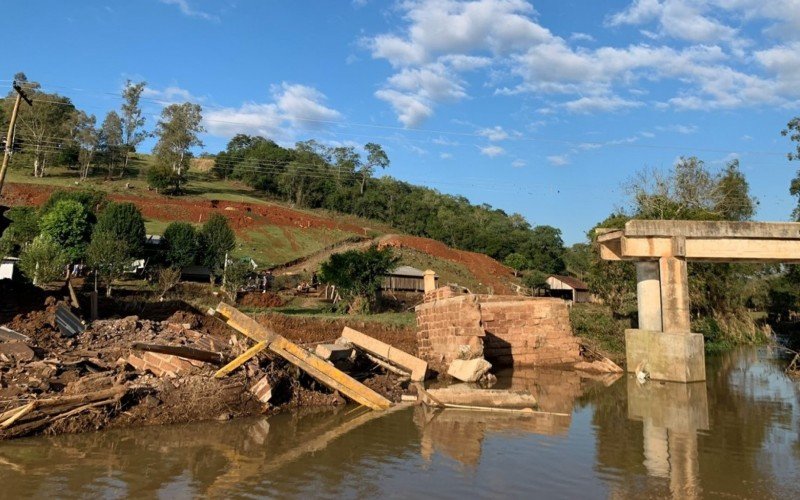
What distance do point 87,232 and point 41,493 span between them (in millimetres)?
39981

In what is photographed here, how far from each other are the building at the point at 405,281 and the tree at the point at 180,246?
641 inches

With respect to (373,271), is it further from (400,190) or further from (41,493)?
(400,190)

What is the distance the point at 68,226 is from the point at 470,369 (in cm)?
3535

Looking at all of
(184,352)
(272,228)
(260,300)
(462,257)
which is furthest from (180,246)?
(184,352)

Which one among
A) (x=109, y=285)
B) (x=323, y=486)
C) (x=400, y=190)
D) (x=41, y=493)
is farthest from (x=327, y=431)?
(x=400, y=190)

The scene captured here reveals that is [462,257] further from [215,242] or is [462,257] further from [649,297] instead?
[649,297]

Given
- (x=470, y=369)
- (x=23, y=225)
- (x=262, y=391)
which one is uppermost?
(x=23, y=225)

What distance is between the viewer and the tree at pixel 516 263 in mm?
69500

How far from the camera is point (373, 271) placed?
3094 cm

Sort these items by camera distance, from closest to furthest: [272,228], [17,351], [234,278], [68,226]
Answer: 1. [17,351]
2. [234,278]
3. [68,226]
4. [272,228]

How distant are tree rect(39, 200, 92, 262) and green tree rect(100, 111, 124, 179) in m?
42.8

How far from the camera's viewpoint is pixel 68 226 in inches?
1550

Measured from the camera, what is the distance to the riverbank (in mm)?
9312

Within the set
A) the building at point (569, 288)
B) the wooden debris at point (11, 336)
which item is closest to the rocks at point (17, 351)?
the wooden debris at point (11, 336)
